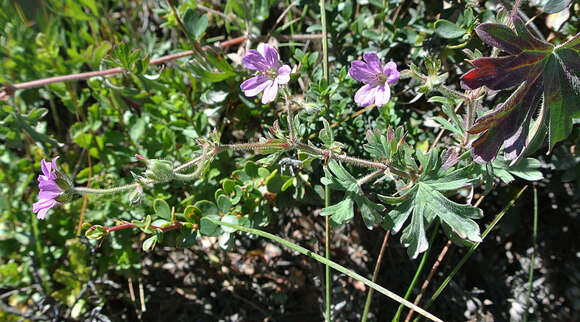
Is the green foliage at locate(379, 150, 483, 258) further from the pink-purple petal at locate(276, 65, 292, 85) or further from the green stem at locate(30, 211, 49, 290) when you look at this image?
the green stem at locate(30, 211, 49, 290)

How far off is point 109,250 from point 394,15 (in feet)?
6.24

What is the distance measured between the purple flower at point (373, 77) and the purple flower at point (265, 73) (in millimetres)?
242

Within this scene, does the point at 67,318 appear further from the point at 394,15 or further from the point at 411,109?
the point at 394,15

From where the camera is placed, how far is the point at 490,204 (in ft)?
7.30

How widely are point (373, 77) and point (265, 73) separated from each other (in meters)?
0.38

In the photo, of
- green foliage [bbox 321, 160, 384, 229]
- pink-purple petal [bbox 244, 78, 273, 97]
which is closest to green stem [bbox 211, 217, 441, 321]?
green foliage [bbox 321, 160, 384, 229]

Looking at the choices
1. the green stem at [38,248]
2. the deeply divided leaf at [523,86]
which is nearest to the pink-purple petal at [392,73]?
the deeply divided leaf at [523,86]

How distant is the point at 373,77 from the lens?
5.10ft

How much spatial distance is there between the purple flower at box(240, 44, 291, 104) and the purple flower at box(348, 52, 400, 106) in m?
0.24

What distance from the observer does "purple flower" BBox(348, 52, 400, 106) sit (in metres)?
1.47

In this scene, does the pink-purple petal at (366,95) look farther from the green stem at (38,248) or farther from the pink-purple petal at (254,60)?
the green stem at (38,248)

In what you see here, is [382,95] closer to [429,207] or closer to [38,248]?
[429,207]

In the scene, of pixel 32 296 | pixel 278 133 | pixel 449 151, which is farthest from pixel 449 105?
pixel 32 296

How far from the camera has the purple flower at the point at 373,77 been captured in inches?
57.7
